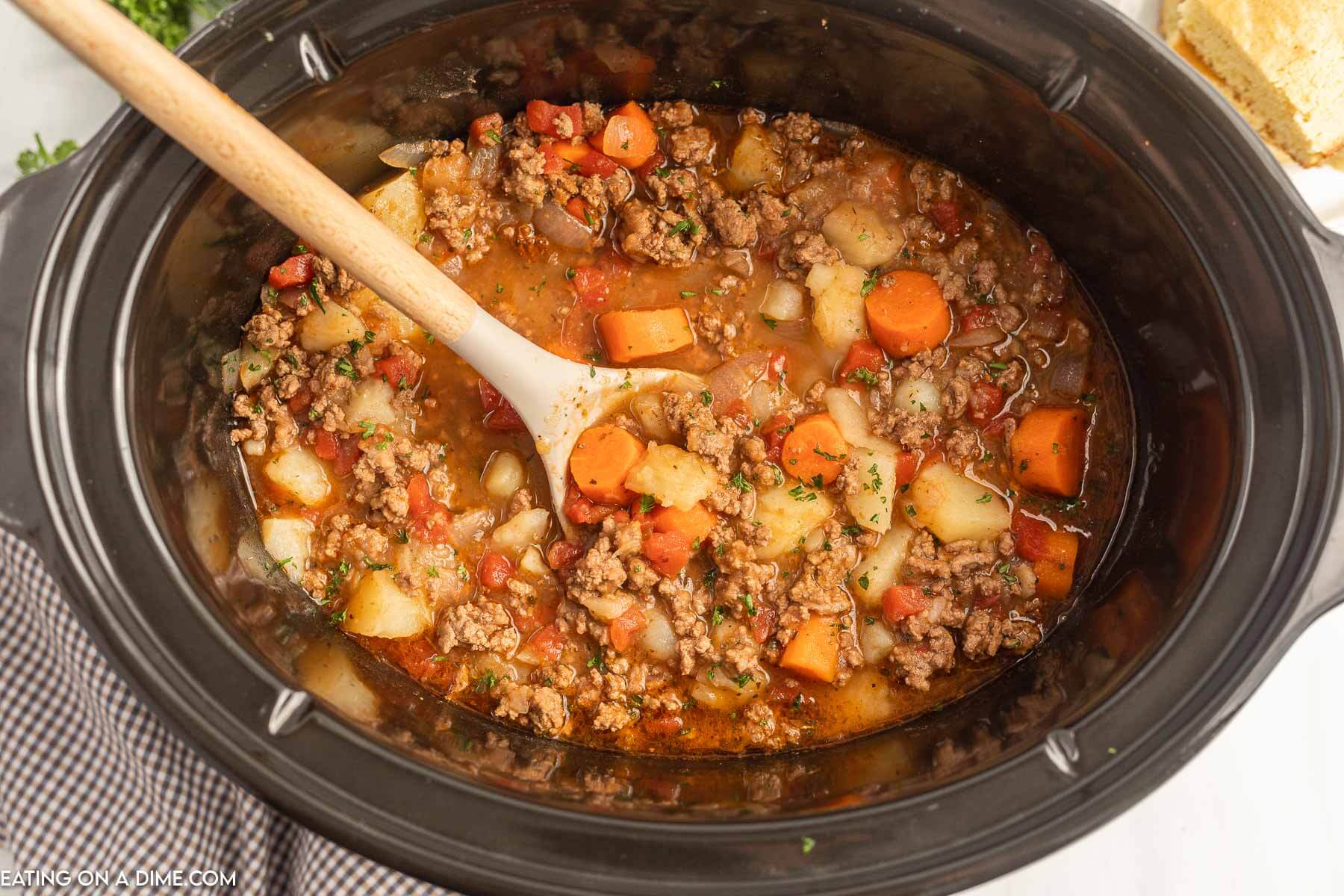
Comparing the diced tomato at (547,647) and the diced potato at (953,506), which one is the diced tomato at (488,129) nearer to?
the diced tomato at (547,647)

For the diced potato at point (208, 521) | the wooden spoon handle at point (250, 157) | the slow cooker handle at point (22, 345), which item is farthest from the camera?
the diced potato at point (208, 521)

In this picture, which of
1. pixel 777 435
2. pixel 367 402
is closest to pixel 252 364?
pixel 367 402

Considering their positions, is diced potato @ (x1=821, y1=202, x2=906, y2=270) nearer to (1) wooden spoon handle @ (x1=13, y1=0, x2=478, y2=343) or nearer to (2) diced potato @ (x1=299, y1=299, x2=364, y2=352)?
(1) wooden spoon handle @ (x1=13, y1=0, x2=478, y2=343)

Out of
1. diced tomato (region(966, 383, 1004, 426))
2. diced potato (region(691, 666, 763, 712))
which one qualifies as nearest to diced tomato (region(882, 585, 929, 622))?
diced potato (region(691, 666, 763, 712))

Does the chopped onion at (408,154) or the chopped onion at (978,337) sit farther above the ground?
the chopped onion at (408,154)

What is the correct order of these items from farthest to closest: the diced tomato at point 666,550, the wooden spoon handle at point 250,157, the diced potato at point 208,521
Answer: the diced tomato at point 666,550 → the diced potato at point 208,521 → the wooden spoon handle at point 250,157

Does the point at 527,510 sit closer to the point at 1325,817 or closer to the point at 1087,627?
the point at 1087,627

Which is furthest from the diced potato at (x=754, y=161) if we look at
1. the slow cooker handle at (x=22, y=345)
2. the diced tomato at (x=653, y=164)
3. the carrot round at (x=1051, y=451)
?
the slow cooker handle at (x=22, y=345)

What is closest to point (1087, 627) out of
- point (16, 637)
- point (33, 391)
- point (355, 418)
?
point (355, 418)
